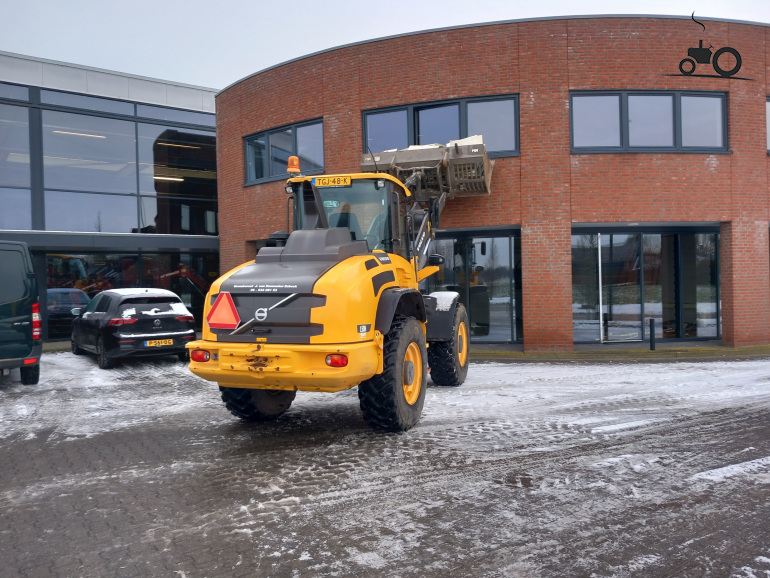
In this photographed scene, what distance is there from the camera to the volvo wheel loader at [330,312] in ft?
18.7

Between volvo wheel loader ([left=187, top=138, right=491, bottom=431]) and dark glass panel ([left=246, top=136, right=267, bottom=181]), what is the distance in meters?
8.81

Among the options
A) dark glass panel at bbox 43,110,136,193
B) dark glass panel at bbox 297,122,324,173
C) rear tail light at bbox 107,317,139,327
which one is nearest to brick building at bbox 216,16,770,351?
dark glass panel at bbox 297,122,324,173

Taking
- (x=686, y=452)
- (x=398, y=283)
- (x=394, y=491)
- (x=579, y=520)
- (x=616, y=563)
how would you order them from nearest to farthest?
(x=616, y=563) < (x=579, y=520) < (x=394, y=491) < (x=686, y=452) < (x=398, y=283)

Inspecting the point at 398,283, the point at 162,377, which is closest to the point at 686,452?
the point at 398,283

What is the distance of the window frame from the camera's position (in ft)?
48.9

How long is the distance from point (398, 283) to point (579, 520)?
3.50m

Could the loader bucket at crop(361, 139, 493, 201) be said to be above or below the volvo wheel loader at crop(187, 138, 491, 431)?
above

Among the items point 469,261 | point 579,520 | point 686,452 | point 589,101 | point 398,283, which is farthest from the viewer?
point 469,261

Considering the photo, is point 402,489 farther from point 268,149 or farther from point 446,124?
point 268,149

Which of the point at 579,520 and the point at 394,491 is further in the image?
the point at 394,491

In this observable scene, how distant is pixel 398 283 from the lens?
7.03 m

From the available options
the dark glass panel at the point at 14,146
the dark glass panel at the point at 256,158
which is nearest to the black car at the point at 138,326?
the dark glass panel at the point at 256,158

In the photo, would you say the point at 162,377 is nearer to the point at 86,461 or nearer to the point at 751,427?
the point at 86,461

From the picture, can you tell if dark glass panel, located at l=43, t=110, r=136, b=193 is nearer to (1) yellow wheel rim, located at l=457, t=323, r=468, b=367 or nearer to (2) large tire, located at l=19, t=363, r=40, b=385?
(2) large tire, located at l=19, t=363, r=40, b=385
